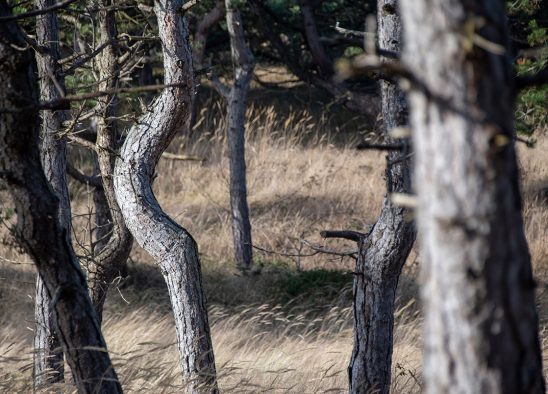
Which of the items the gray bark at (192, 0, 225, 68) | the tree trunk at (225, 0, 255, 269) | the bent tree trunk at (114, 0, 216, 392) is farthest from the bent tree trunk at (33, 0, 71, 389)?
the gray bark at (192, 0, 225, 68)

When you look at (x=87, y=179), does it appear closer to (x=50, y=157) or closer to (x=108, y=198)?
(x=50, y=157)

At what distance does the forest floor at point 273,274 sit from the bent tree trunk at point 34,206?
1.38m

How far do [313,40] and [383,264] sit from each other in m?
10.7

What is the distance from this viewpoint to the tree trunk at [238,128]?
11.1 meters

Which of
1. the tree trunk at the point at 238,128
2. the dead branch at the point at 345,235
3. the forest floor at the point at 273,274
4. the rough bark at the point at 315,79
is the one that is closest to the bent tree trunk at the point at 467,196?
the dead branch at the point at 345,235

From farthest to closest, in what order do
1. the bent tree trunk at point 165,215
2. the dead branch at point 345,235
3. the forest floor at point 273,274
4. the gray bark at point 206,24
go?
1. the gray bark at point 206,24
2. the forest floor at point 273,274
3. the bent tree trunk at point 165,215
4. the dead branch at point 345,235

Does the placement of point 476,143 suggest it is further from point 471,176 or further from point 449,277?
point 449,277

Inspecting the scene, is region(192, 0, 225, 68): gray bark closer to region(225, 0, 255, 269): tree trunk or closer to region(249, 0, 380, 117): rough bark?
region(249, 0, 380, 117): rough bark

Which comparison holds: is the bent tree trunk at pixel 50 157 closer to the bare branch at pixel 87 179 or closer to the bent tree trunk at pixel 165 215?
the bent tree trunk at pixel 165 215

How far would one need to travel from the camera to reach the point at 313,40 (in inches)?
580

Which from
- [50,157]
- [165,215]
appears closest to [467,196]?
[165,215]

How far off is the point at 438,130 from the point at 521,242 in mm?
346

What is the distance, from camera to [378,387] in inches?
181

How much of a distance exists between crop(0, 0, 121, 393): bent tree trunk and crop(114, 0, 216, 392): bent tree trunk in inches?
67.0
